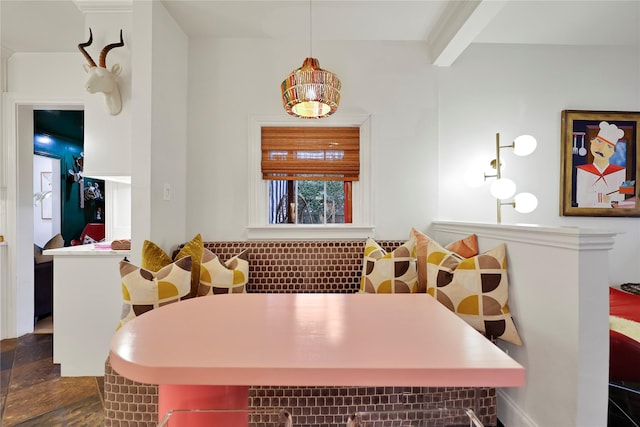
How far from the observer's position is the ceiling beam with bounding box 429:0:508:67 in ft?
6.32

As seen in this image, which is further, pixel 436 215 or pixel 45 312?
pixel 45 312

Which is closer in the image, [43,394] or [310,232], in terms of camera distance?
[43,394]

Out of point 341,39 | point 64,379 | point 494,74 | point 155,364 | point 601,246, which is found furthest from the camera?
point 494,74

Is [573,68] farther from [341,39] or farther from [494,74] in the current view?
[341,39]

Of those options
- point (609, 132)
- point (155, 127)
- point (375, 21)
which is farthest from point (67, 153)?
point (609, 132)

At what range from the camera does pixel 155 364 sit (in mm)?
668

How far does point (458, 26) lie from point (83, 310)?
11.2ft

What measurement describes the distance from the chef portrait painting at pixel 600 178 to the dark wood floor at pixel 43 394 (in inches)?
163

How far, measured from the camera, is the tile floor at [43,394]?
67.6 inches

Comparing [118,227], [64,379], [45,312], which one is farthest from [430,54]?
[45,312]

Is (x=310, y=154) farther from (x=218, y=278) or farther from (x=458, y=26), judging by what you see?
(x=458, y=26)

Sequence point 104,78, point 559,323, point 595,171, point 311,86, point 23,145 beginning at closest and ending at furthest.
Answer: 1. point 559,323
2. point 311,86
3. point 104,78
4. point 595,171
5. point 23,145

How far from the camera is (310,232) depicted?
2586mm

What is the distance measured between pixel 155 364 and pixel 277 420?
0.35 metres
